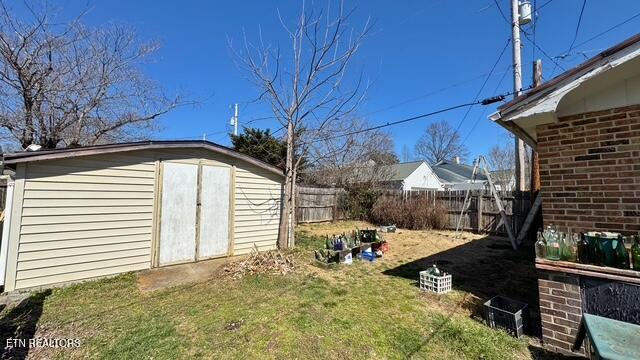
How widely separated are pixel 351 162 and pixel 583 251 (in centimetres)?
→ 1560

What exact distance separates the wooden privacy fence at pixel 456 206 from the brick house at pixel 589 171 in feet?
23.6

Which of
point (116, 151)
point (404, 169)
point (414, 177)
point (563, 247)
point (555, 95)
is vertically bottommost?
point (563, 247)

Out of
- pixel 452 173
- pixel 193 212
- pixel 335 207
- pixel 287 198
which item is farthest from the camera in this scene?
pixel 452 173

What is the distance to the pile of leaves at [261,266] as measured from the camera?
5.22 metres

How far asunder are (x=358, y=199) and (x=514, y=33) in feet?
27.3

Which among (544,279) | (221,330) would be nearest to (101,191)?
(221,330)

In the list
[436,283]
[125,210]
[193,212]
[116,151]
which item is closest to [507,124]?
[436,283]

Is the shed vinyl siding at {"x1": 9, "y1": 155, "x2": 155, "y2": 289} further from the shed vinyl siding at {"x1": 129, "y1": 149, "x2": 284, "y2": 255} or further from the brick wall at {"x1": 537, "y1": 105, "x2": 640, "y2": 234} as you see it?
the brick wall at {"x1": 537, "y1": 105, "x2": 640, "y2": 234}

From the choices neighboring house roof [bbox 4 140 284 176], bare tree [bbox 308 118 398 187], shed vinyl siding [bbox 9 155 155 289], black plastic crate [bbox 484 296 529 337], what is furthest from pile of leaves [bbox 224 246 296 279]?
bare tree [bbox 308 118 398 187]

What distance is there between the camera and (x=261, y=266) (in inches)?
213

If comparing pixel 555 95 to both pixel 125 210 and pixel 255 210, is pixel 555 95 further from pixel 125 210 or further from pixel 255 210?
pixel 125 210

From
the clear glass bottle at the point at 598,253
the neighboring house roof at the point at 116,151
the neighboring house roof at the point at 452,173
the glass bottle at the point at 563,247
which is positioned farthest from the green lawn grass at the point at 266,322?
the neighboring house roof at the point at 452,173

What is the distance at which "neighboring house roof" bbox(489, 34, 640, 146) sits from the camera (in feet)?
8.26

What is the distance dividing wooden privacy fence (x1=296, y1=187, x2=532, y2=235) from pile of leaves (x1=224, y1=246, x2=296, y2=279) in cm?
643
